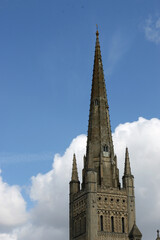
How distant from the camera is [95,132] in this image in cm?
8844

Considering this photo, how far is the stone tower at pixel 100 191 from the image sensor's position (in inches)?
3137

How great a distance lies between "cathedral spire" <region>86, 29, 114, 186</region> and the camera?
279ft

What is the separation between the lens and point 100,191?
8169cm

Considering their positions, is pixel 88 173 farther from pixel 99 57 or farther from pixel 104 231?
pixel 99 57

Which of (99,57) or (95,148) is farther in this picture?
(99,57)

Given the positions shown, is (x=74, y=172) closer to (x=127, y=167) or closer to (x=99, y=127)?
(x=99, y=127)

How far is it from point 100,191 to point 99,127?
1205 cm

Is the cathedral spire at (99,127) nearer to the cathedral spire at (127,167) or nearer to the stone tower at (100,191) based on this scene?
the stone tower at (100,191)

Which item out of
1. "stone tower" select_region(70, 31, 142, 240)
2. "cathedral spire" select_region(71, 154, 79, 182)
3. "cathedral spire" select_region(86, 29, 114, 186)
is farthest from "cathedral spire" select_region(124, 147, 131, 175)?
"cathedral spire" select_region(71, 154, 79, 182)

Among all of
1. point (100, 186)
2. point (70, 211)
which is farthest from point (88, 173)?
point (70, 211)

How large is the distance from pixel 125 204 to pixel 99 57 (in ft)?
91.7

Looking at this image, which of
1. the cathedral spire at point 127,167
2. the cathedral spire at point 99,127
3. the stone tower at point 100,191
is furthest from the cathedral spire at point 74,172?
the cathedral spire at point 127,167

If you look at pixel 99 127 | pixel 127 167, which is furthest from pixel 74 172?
pixel 127 167

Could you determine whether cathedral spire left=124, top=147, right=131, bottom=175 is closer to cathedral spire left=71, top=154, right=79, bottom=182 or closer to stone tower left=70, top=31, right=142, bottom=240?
stone tower left=70, top=31, right=142, bottom=240
